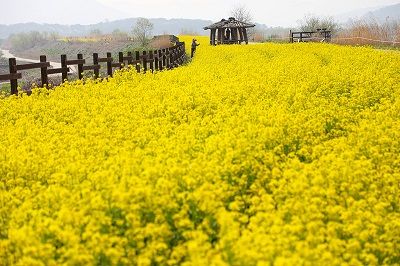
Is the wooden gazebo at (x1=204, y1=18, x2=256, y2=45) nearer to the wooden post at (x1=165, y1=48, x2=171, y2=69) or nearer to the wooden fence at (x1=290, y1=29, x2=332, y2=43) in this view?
the wooden fence at (x1=290, y1=29, x2=332, y2=43)

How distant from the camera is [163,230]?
5.84 m

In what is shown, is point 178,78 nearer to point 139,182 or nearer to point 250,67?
point 250,67

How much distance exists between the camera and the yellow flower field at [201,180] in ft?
18.3

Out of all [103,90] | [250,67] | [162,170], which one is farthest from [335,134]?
[250,67]

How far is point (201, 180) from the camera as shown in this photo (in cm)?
715

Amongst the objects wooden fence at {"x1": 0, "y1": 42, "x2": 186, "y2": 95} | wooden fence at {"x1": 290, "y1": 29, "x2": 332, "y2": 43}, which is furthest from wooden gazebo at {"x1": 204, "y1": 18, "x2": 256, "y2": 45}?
wooden fence at {"x1": 0, "y1": 42, "x2": 186, "y2": 95}

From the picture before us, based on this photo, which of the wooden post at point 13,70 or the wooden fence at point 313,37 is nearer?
the wooden post at point 13,70

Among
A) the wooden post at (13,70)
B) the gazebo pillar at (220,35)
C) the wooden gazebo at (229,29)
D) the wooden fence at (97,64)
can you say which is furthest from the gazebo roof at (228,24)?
the wooden post at (13,70)

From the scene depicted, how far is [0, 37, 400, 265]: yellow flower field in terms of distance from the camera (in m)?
5.58

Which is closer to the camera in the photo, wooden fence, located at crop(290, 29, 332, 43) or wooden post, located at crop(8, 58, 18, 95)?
wooden post, located at crop(8, 58, 18, 95)

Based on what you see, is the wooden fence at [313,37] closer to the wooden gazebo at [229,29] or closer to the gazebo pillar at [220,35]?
the wooden gazebo at [229,29]

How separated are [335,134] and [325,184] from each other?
355 cm

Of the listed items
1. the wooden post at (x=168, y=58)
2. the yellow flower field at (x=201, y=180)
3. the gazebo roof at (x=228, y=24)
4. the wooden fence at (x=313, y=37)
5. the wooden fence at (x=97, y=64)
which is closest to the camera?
the yellow flower field at (x=201, y=180)

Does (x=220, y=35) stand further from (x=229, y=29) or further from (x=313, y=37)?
(x=313, y=37)
